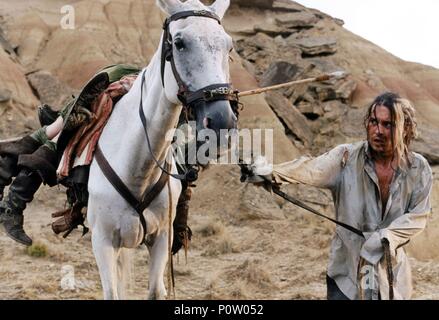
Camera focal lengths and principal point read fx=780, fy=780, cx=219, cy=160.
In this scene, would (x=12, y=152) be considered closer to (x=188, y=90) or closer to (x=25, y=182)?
(x=25, y=182)

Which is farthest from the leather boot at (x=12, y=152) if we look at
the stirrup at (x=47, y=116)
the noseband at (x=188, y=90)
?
the noseband at (x=188, y=90)

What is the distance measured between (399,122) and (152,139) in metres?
1.59

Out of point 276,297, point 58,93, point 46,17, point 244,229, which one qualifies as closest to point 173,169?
point 276,297

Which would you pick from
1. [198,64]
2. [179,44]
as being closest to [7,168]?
[179,44]

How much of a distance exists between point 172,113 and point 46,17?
89.6ft

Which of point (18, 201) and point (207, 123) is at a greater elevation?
point (207, 123)

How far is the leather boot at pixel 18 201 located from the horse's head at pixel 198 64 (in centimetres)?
220

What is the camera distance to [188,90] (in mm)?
4449

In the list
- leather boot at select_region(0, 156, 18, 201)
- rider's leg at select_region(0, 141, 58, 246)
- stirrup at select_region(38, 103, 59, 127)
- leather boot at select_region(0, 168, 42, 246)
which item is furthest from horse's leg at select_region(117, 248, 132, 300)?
stirrup at select_region(38, 103, 59, 127)

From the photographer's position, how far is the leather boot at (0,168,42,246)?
6500mm

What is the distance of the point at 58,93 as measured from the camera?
23250 mm

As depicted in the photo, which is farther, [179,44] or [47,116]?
[47,116]

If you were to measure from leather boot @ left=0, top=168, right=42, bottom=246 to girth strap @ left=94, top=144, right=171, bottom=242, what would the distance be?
4.38 ft
